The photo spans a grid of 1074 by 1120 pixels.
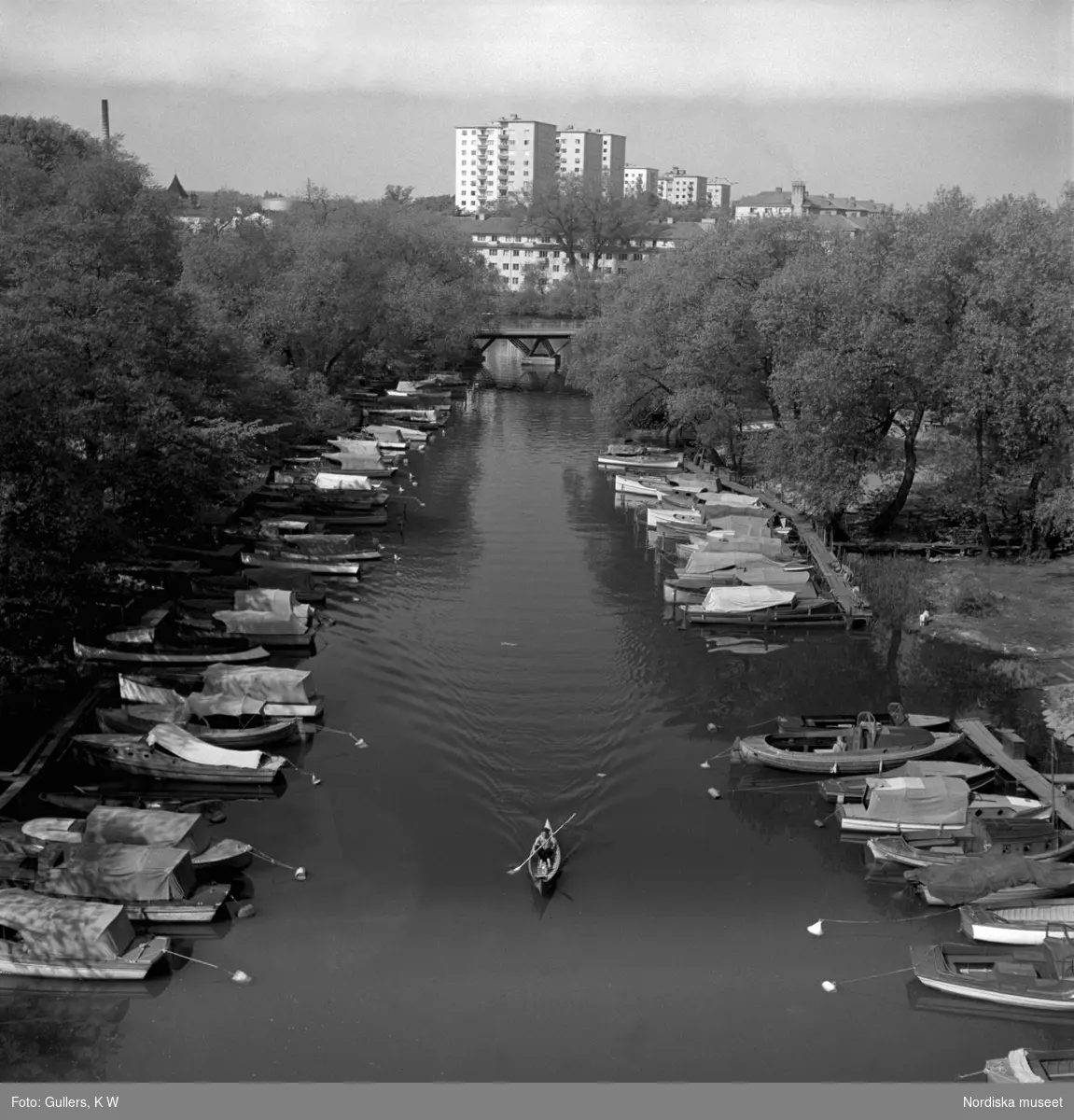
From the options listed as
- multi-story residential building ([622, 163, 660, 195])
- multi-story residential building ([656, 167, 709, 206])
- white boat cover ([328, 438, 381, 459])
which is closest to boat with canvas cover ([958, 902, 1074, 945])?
white boat cover ([328, 438, 381, 459])

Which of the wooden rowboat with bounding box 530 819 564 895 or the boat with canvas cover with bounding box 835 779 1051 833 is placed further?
the boat with canvas cover with bounding box 835 779 1051 833

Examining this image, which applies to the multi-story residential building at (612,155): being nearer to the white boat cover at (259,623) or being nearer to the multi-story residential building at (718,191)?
the multi-story residential building at (718,191)

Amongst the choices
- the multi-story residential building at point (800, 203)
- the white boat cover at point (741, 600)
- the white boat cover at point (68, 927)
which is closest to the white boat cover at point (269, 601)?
the white boat cover at point (741, 600)

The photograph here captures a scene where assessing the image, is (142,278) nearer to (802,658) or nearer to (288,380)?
(288,380)

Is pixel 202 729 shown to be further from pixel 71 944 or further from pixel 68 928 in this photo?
pixel 71 944

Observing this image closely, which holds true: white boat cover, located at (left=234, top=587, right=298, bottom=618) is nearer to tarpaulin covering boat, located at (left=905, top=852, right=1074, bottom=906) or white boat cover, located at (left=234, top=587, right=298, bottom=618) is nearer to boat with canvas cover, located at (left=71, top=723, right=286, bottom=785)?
boat with canvas cover, located at (left=71, top=723, right=286, bottom=785)

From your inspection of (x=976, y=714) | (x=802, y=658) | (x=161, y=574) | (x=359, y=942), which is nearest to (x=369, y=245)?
(x=161, y=574)
